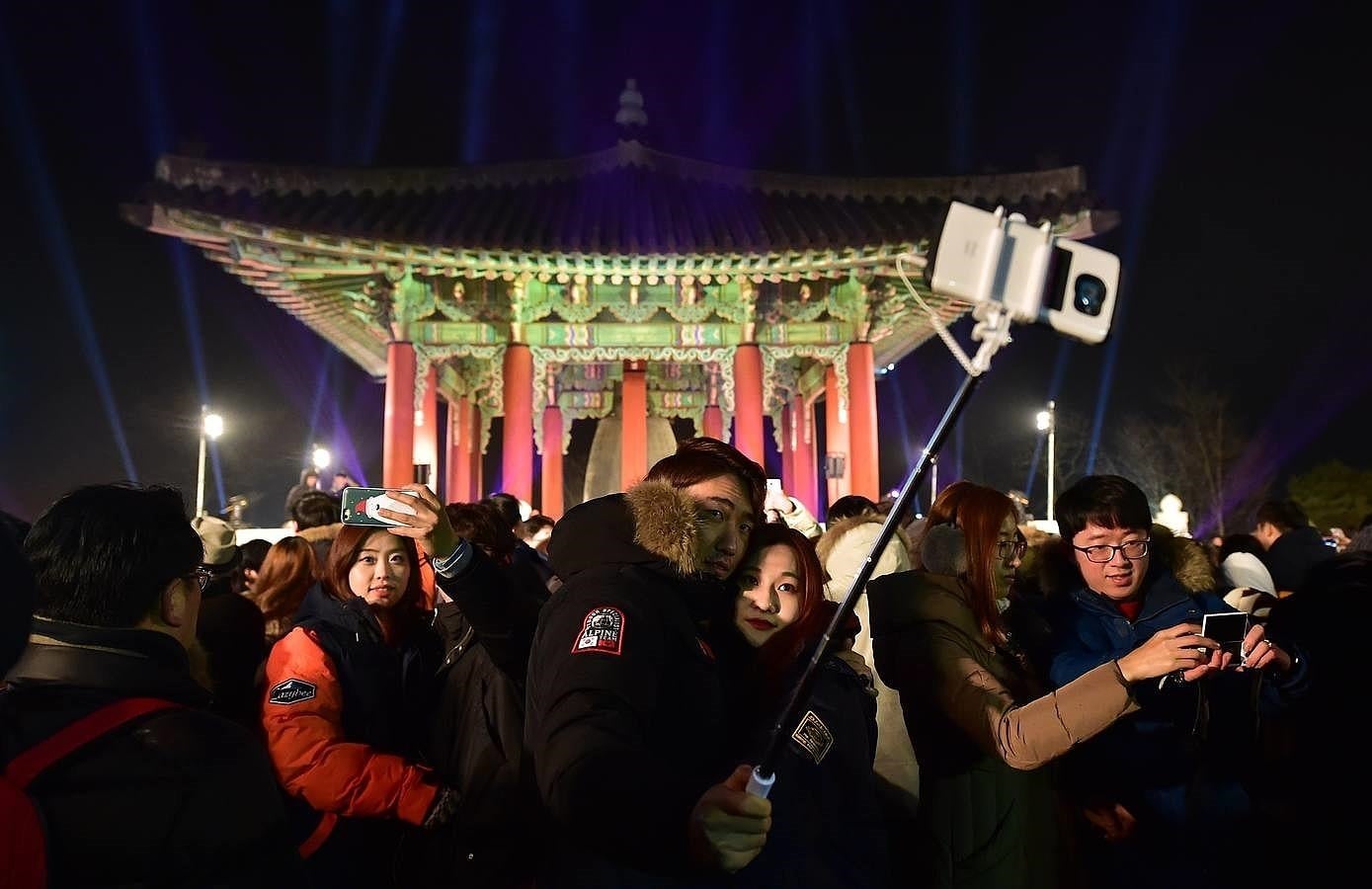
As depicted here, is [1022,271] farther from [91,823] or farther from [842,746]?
[91,823]

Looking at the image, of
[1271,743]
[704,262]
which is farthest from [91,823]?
[704,262]

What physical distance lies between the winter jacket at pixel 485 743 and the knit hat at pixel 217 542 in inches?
72.0

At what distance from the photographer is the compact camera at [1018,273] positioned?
1458 millimetres

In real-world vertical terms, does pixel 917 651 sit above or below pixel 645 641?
below

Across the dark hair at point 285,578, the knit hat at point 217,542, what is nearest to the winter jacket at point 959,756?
the dark hair at point 285,578

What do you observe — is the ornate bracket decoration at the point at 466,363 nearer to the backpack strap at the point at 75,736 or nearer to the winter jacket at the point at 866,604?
the winter jacket at the point at 866,604

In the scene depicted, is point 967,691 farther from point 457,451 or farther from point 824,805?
point 457,451

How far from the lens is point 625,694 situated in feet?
5.03

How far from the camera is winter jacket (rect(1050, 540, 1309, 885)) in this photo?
8.50 feet

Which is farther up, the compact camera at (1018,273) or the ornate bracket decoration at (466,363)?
the ornate bracket decoration at (466,363)

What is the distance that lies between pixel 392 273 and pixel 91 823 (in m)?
10.1

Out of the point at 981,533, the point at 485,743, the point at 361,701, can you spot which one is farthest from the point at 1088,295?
the point at 361,701

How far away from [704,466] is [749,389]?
9.56 metres

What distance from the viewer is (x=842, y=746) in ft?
6.78
